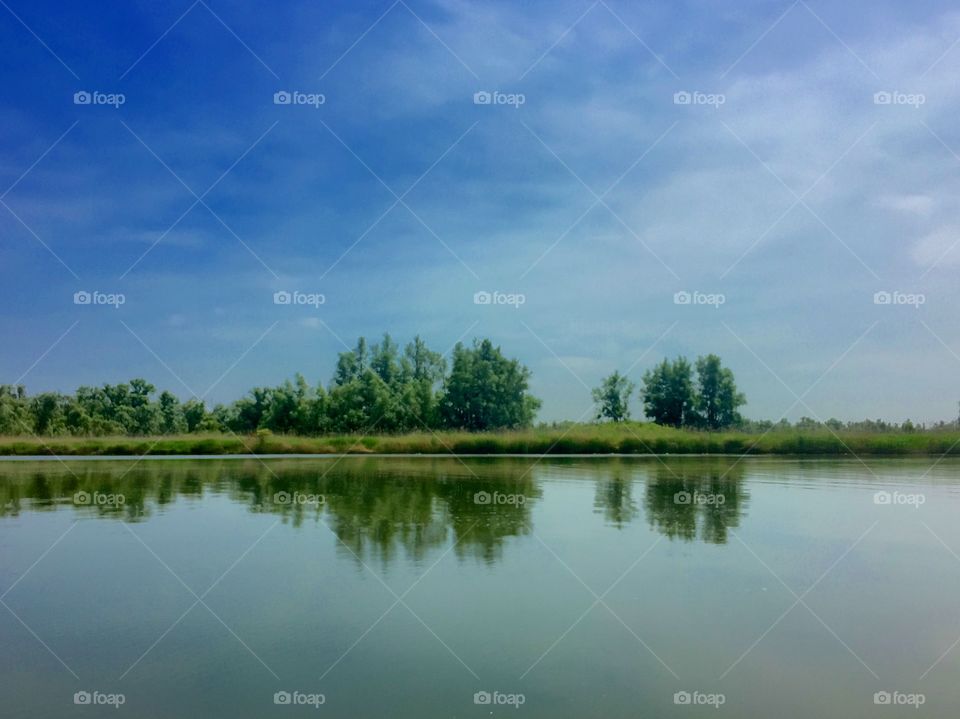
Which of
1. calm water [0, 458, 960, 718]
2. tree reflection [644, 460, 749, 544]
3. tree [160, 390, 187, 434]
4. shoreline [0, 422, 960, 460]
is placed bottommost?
calm water [0, 458, 960, 718]

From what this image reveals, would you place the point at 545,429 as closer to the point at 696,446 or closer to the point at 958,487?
the point at 696,446

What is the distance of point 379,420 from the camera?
3481cm

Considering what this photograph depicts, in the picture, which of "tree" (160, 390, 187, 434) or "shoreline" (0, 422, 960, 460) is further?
"tree" (160, 390, 187, 434)

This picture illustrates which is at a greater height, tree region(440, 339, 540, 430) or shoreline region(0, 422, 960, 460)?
tree region(440, 339, 540, 430)

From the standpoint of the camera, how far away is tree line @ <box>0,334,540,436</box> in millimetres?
34781

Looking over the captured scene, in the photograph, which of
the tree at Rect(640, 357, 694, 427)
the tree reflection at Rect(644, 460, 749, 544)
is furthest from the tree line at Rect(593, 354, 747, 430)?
the tree reflection at Rect(644, 460, 749, 544)

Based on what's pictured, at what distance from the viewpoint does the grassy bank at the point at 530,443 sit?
3014 cm

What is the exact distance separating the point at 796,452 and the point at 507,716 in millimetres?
28132

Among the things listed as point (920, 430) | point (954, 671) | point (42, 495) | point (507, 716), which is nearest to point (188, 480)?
point (42, 495)

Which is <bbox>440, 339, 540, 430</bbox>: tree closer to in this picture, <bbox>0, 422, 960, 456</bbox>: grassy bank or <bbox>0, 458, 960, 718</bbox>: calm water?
<bbox>0, 422, 960, 456</bbox>: grassy bank

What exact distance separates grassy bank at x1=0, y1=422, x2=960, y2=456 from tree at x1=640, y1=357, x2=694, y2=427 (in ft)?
16.6

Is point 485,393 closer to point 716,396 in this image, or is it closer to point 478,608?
point 716,396

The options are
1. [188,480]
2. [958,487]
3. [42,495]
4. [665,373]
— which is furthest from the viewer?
[665,373]

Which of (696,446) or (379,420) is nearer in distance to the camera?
(696,446)
